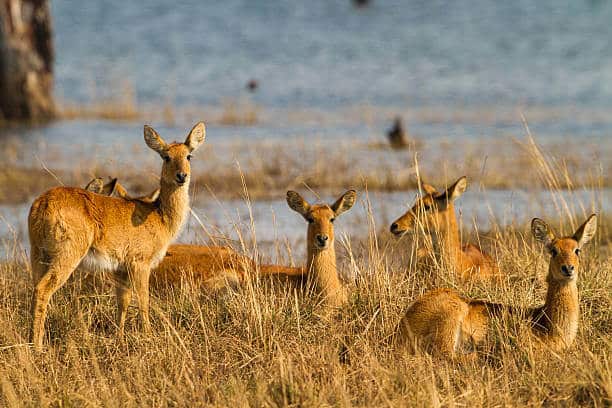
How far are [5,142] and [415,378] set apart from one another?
12.6 meters

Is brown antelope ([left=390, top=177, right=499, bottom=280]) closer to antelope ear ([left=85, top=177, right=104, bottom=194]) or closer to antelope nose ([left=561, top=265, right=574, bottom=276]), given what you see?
antelope nose ([left=561, top=265, right=574, bottom=276])

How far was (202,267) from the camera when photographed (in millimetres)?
7836

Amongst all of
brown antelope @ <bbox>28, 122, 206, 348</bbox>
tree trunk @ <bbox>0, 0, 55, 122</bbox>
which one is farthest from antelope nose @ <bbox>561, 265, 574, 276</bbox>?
tree trunk @ <bbox>0, 0, 55, 122</bbox>

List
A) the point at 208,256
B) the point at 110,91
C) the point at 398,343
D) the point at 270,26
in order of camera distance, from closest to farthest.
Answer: the point at 398,343
the point at 208,256
the point at 110,91
the point at 270,26

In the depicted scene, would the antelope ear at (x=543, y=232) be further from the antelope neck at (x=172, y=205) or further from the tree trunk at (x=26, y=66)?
the tree trunk at (x=26, y=66)

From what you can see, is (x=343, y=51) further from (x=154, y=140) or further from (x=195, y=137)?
(x=154, y=140)

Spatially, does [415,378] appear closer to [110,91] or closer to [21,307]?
[21,307]

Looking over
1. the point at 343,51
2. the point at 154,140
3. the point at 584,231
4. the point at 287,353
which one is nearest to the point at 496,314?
the point at 584,231

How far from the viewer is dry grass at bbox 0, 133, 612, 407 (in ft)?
18.1

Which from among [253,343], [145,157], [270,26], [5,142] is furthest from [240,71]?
[253,343]

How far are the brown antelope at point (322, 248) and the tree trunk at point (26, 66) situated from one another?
13.9 meters

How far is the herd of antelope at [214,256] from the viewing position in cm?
610

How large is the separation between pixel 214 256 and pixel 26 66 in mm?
13976

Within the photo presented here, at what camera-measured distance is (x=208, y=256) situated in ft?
26.2
